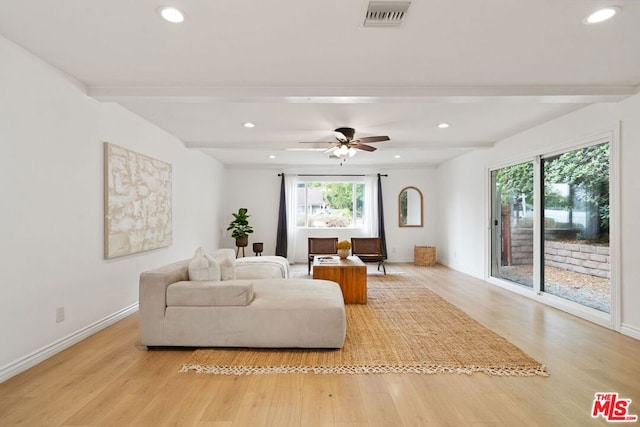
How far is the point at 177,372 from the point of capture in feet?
8.02

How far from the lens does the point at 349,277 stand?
4434mm

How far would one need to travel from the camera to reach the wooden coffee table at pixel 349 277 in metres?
4.38

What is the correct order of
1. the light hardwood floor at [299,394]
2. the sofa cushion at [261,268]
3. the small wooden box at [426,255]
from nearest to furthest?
the light hardwood floor at [299,394] → the sofa cushion at [261,268] → the small wooden box at [426,255]

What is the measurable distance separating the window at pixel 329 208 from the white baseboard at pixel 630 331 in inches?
214

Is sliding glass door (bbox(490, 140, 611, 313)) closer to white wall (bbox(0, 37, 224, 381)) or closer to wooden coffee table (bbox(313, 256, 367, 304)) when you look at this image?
wooden coffee table (bbox(313, 256, 367, 304))

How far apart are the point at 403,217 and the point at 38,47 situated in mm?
7264

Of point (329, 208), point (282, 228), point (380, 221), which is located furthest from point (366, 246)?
point (282, 228)

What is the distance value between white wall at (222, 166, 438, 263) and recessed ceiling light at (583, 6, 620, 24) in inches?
239

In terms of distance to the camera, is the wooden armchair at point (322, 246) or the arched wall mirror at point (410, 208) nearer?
the wooden armchair at point (322, 246)

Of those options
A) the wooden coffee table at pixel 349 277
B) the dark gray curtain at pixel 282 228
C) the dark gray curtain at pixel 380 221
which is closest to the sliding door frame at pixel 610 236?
the wooden coffee table at pixel 349 277

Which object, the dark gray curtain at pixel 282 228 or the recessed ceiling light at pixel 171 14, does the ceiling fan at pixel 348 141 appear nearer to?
the recessed ceiling light at pixel 171 14

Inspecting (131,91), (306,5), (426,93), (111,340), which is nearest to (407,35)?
(306,5)

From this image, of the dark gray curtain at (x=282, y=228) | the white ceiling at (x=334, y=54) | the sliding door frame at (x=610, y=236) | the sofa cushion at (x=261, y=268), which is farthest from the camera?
the dark gray curtain at (x=282, y=228)

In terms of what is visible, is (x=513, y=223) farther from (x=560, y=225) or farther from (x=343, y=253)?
(x=343, y=253)
